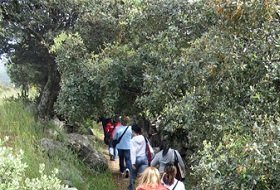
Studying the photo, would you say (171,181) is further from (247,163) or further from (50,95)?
(50,95)

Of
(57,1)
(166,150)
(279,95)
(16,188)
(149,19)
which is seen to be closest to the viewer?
(16,188)

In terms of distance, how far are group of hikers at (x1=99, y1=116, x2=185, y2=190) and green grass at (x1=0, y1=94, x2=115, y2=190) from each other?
2.88 ft

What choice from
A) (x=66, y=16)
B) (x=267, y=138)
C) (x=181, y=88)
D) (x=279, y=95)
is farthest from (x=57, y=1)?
(x=267, y=138)

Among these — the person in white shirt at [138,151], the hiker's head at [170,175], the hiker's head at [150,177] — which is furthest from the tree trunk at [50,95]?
the hiker's head at [150,177]

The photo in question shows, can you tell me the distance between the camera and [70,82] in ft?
37.0

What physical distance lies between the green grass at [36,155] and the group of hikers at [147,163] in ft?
2.88

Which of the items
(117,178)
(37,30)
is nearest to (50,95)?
(37,30)

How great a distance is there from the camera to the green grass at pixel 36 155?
369 inches

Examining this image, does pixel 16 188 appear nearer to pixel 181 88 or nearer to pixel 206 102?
pixel 206 102

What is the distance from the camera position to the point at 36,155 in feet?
31.3

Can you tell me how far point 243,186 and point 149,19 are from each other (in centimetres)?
617

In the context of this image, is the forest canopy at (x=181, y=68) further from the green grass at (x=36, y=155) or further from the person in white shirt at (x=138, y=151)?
the green grass at (x=36, y=155)

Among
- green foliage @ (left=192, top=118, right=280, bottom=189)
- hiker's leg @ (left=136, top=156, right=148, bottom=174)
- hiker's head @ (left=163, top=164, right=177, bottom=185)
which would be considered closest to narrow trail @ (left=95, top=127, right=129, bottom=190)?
hiker's leg @ (left=136, top=156, right=148, bottom=174)

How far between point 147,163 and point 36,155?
243 centimetres
